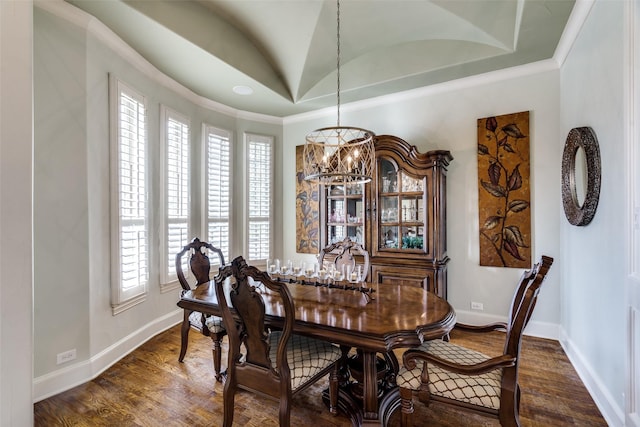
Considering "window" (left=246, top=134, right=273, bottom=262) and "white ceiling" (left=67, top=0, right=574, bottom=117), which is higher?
"white ceiling" (left=67, top=0, right=574, bottom=117)

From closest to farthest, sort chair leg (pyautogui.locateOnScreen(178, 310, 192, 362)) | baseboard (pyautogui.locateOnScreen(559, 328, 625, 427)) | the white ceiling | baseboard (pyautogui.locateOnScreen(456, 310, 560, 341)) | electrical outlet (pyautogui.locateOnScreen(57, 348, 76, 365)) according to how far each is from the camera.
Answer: baseboard (pyautogui.locateOnScreen(559, 328, 625, 427)) < electrical outlet (pyautogui.locateOnScreen(57, 348, 76, 365)) < the white ceiling < chair leg (pyautogui.locateOnScreen(178, 310, 192, 362)) < baseboard (pyautogui.locateOnScreen(456, 310, 560, 341))

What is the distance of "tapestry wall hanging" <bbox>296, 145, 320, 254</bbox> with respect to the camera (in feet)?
15.4

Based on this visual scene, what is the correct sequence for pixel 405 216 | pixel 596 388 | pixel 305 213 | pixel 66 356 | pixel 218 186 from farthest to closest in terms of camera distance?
pixel 305 213, pixel 218 186, pixel 405 216, pixel 66 356, pixel 596 388

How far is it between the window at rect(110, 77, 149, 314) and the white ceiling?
58 cm

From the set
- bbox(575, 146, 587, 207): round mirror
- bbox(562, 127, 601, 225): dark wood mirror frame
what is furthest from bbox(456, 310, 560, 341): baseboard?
bbox(575, 146, 587, 207): round mirror

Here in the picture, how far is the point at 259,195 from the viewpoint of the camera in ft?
15.8

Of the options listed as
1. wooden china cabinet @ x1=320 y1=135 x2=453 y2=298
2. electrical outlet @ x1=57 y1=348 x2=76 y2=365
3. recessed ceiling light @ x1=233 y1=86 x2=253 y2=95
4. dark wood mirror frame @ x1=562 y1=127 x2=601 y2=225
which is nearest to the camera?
dark wood mirror frame @ x1=562 y1=127 x2=601 y2=225

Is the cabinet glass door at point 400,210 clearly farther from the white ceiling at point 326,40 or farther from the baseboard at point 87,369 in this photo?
the baseboard at point 87,369

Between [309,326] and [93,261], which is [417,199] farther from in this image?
[93,261]

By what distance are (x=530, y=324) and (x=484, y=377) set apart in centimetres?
225

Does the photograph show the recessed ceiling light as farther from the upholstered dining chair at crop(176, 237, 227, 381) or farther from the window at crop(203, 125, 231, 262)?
the upholstered dining chair at crop(176, 237, 227, 381)

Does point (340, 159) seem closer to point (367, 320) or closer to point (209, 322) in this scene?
point (367, 320)

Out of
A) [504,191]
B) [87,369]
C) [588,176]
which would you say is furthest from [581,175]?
[87,369]

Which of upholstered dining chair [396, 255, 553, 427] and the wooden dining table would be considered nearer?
upholstered dining chair [396, 255, 553, 427]
